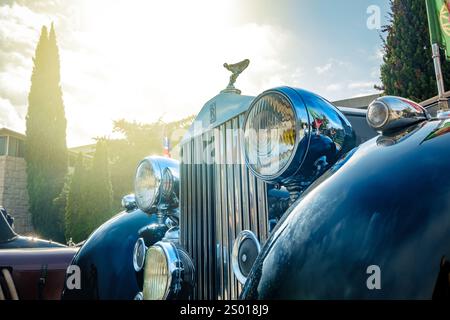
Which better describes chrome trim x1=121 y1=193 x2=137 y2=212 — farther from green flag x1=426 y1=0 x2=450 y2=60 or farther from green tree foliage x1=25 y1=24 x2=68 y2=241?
green tree foliage x1=25 y1=24 x2=68 y2=241

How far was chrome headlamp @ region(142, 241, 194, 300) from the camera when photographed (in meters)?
2.02

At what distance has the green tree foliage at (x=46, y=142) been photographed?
70.1 feet

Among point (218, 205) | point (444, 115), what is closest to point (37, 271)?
point (218, 205)

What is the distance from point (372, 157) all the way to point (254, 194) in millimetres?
762

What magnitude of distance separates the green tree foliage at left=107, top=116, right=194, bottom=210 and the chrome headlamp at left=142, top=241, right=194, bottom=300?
2076 cm

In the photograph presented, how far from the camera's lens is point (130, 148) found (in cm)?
2445

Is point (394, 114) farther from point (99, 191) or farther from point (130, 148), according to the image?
point (130, 148)

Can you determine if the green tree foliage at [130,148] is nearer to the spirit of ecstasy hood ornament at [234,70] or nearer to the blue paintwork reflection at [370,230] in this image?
the spirit of ecstasy hood ornament at [234,70]

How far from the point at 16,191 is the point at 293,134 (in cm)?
2287

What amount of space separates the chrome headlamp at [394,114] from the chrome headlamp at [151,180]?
1.65 metres
